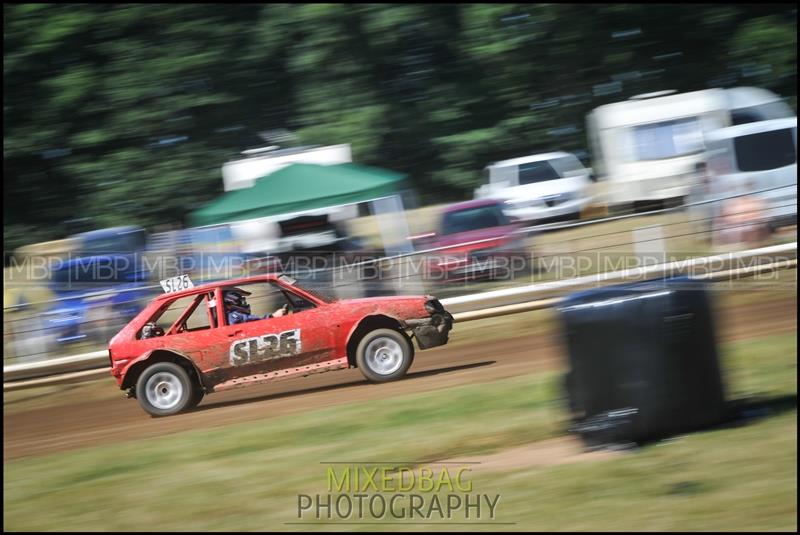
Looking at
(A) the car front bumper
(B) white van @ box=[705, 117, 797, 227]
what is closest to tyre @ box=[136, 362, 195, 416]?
(B) white van @ box=[705, 117, 797, 227]

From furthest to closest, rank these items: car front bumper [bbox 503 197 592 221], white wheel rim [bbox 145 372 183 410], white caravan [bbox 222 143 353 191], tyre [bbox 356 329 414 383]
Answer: white caravan [bbox 222 143 353 191], car front bumper [bbox 503 197 592 221], tyre [bbox 356 329 414 383], white wheel rim [bbox 145 372 183 410]

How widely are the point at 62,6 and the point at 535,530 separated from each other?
21152 mm

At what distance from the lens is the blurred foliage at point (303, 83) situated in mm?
22328

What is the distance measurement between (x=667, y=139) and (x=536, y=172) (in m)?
3.18

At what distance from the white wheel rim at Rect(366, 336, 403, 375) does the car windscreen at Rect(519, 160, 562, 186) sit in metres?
16.8

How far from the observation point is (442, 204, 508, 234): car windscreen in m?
5.22

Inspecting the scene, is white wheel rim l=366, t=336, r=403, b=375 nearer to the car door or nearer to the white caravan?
the car door

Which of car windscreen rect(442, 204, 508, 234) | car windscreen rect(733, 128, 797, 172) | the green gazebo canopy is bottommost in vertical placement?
car windscreen rect(442, 204, 508, 234)

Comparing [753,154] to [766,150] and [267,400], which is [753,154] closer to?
[766,150]

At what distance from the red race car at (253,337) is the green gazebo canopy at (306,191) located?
1.84ft

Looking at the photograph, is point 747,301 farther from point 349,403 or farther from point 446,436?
point 349,403

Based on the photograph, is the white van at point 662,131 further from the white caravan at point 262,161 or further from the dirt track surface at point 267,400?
the dirt track surface at point 267,400

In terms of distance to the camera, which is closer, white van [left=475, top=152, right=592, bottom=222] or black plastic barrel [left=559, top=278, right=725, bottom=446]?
black plastic barrel [left=559, top=278, right=725, bottom=446]

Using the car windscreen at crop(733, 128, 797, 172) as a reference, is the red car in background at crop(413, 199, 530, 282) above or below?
below
